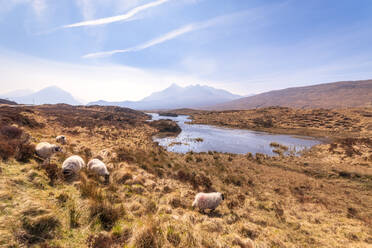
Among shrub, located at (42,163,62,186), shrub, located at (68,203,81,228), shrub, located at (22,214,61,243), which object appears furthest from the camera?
shrub, located at (42,163,62,186)

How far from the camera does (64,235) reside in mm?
3061

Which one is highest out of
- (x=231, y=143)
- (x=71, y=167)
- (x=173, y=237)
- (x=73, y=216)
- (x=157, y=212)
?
(x=71, y=167)

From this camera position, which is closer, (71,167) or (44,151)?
(71,167)

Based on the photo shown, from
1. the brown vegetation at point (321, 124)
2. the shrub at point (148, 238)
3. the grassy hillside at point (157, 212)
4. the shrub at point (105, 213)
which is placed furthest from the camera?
the brown vegetation at point (321, 124)

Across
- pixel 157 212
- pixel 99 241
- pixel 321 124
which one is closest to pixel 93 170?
pixel 157 212

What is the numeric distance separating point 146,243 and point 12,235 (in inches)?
94.8

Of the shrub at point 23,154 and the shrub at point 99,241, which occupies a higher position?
the shrub at point 23,154

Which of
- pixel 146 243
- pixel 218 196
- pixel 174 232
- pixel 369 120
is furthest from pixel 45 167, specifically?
pixel 369 120

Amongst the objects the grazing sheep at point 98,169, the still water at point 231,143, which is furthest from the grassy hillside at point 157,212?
the still water at point 231,143

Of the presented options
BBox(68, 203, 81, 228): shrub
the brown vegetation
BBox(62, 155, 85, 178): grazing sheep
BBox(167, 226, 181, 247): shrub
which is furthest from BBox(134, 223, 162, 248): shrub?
the brown vegetation

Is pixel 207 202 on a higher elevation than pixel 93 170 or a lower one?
lower

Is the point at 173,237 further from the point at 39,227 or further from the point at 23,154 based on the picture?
the point at 23,154

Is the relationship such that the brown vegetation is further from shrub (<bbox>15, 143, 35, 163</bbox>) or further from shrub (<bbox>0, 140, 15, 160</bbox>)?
shrub (<bbox>0, 140, 15, 160</bbox>)

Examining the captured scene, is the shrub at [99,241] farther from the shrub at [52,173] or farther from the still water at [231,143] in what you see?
the still water at [231,143]
